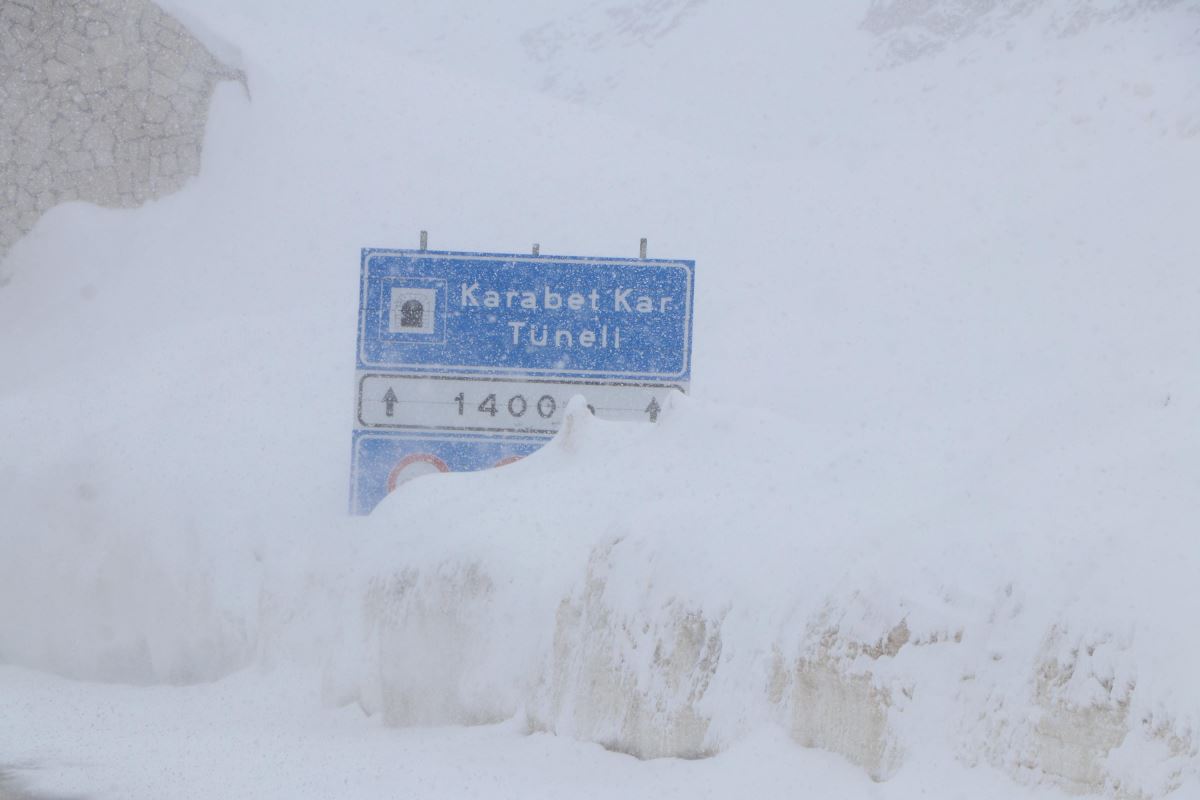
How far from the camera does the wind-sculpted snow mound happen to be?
4926 mm

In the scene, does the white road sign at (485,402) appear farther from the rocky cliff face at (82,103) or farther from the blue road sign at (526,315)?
the rocky cliff face at (82,103)

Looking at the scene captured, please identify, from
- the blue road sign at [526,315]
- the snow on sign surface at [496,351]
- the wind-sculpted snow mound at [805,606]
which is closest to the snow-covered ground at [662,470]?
the wind-sculpted snow mound at [805,606]

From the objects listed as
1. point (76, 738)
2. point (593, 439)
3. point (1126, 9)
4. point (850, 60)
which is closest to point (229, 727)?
point (76, 738)

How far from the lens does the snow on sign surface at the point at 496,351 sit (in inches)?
553

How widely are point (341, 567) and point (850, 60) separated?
39.3 metres

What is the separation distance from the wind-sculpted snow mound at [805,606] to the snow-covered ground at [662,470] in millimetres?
18

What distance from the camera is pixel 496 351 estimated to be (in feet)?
46.6

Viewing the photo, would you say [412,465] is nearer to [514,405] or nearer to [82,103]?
[514,405]

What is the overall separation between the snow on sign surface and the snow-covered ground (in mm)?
1001

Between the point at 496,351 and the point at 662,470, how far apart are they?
5293mm

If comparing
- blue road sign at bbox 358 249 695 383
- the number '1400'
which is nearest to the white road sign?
the number '1400'

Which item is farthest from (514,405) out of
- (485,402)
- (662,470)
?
(662,470)

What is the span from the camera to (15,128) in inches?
→ 925

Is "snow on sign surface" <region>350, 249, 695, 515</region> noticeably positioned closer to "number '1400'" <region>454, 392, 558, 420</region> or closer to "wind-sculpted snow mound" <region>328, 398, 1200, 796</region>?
"number '1400'" <region>454, 392, 558, 420</region>
